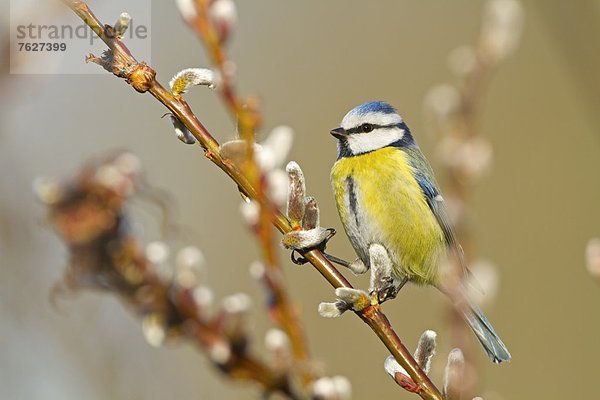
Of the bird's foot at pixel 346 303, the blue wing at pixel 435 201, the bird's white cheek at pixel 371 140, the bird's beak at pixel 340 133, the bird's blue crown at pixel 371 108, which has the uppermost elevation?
the bird's blue crown at pixel 371 108

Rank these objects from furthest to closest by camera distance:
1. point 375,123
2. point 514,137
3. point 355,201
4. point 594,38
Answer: point 514,137 < point 375,123 < point 355,201 < point 594,38

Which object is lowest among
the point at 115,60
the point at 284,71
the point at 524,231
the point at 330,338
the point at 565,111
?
the point at 330,338

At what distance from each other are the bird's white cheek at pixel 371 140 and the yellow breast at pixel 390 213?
0.13 feet

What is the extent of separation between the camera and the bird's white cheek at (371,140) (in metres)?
2.16

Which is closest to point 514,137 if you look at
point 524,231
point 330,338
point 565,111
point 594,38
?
point 565,111

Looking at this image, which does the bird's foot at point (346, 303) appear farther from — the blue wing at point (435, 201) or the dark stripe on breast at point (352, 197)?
the blue wing at point (435, 201)

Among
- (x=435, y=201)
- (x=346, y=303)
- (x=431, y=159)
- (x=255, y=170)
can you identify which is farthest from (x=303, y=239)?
(x=431, y=159)

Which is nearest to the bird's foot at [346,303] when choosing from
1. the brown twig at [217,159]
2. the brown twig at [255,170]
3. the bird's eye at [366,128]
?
the brown twig at [217,159]

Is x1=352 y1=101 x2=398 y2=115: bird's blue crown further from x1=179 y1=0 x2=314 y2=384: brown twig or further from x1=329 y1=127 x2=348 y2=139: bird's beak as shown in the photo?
x1=179 y1=0 x2=314 y2=384: brown twig

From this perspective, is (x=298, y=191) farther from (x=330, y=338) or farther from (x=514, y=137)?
(x=514, y=137)

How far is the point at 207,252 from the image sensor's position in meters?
4.07

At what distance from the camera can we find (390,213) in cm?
200

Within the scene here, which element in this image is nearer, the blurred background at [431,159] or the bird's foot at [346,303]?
the bird's foot at [346,303]

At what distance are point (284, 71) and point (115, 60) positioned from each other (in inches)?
153
